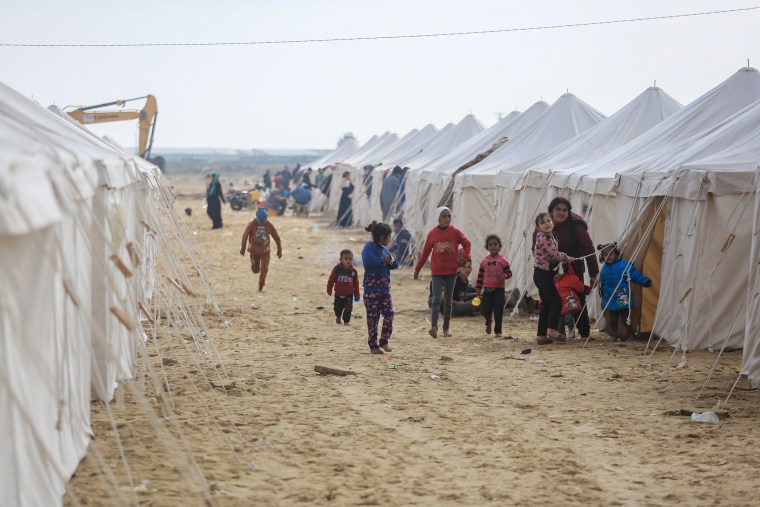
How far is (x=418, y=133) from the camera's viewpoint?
3303 centimetres

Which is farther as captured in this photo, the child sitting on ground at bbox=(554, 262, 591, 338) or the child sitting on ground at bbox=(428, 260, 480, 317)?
the child sitting on ground at bbox=(428, 260, 480, 317)

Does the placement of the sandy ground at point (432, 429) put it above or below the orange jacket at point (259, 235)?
below

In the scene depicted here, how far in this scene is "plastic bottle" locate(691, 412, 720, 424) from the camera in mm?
7039

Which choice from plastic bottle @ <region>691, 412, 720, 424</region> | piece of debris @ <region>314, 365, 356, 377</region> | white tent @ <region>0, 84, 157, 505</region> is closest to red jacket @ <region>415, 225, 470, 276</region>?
piece of debris @ <region>314, 365, 356, 377</region>

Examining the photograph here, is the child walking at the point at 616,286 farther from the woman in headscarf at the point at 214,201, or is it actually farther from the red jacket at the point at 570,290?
the woman in headscarf at the point at 214,201

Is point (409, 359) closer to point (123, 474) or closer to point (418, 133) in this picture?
point (123, 474)

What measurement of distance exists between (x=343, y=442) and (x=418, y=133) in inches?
1067

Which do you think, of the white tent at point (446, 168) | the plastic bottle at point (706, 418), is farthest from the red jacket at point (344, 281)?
the white tent at point (446, 168)

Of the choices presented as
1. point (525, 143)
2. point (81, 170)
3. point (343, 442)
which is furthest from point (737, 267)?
point (525, 143)

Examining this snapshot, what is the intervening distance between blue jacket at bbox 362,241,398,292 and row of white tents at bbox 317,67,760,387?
2.46 metres

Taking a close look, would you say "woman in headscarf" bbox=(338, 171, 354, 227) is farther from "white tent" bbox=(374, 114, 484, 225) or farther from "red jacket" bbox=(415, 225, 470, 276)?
"red jacket" bbox=(415, 225, 470, 276)

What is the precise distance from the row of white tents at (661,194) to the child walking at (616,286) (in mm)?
171

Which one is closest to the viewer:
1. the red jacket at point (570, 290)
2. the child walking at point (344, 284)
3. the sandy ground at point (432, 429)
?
the sandy ground at point (432, 429)

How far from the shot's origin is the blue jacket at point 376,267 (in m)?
9.73
